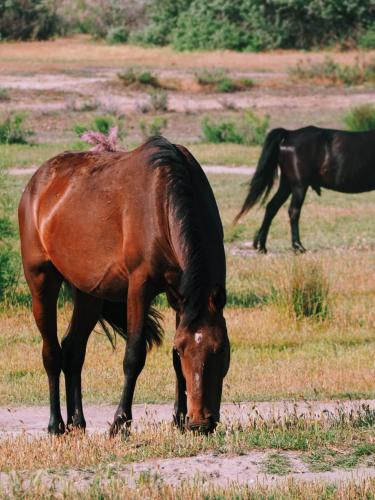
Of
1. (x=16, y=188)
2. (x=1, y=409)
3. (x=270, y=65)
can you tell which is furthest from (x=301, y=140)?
(x=270, y=65)

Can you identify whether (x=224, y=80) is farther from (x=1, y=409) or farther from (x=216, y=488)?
(x=216, y=488)

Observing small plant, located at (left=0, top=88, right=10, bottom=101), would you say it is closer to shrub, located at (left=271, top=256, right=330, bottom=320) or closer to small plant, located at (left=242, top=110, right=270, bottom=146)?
small plant, located at (left=242, top=110, right=270, bottom=146)

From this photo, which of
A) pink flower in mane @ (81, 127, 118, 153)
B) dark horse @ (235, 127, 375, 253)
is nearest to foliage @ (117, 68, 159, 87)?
dark horse @ (235, 127, 375, 253)

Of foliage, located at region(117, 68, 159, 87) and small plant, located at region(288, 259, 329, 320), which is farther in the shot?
foliage, located at region(117, 68, 159, 87)

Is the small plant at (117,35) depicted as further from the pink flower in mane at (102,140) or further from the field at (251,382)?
the pink flower in mane at (102,140)

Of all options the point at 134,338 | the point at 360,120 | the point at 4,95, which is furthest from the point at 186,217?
the point at 4,95

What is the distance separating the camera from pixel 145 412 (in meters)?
8.67

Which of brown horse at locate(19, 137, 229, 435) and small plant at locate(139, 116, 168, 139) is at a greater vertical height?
brown horse at locate(19, 137, 229, 435)

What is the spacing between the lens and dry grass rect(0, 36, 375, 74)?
4472 cm

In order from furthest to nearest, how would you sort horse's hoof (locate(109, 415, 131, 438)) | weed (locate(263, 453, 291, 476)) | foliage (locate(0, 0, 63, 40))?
1. foliage (locate(0, 0, 63, 40))
2. horse's hoof (locate(109, 415, 131, 438))
3. weed (locate(263, 453, 291, 476))

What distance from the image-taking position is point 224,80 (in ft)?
130

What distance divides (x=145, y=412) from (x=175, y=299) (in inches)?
57.1

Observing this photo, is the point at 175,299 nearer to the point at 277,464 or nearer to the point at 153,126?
the point at 277,464

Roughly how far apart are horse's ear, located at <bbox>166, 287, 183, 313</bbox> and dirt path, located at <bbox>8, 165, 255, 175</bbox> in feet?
54.9
